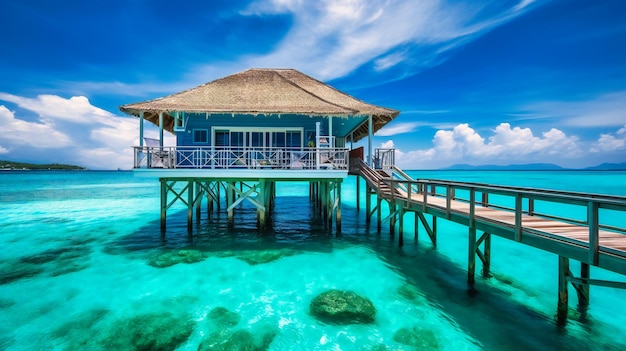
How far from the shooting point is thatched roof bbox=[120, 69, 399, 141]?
12.4 m

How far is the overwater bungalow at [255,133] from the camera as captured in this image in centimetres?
1195

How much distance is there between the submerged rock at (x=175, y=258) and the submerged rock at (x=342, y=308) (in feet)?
17.9

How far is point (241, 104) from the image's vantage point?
13688 mm

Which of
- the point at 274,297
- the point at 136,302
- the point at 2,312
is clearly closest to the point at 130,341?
the point at 136,302

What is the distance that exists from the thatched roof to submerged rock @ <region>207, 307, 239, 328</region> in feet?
25.8

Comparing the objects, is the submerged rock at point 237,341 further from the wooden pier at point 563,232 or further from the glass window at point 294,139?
the glass window at point 294,139

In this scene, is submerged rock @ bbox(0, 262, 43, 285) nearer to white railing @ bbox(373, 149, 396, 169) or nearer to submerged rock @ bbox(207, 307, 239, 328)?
submerged rock @ bbox(207, 307, 239, 328)

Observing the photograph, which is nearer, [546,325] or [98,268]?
[546,325]

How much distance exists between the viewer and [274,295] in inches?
317

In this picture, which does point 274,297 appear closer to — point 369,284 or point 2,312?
point 369,284

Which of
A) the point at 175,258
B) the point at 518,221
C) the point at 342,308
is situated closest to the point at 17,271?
the point at 175,258

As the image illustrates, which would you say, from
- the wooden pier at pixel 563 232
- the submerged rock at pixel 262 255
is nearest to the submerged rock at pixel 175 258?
the submerged rock at pixel 262 255

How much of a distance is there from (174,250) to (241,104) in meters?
7.07

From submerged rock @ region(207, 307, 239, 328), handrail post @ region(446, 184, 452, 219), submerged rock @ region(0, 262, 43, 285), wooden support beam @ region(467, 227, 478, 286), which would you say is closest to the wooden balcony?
handrail post @ region(446, 184, 452, 219)
